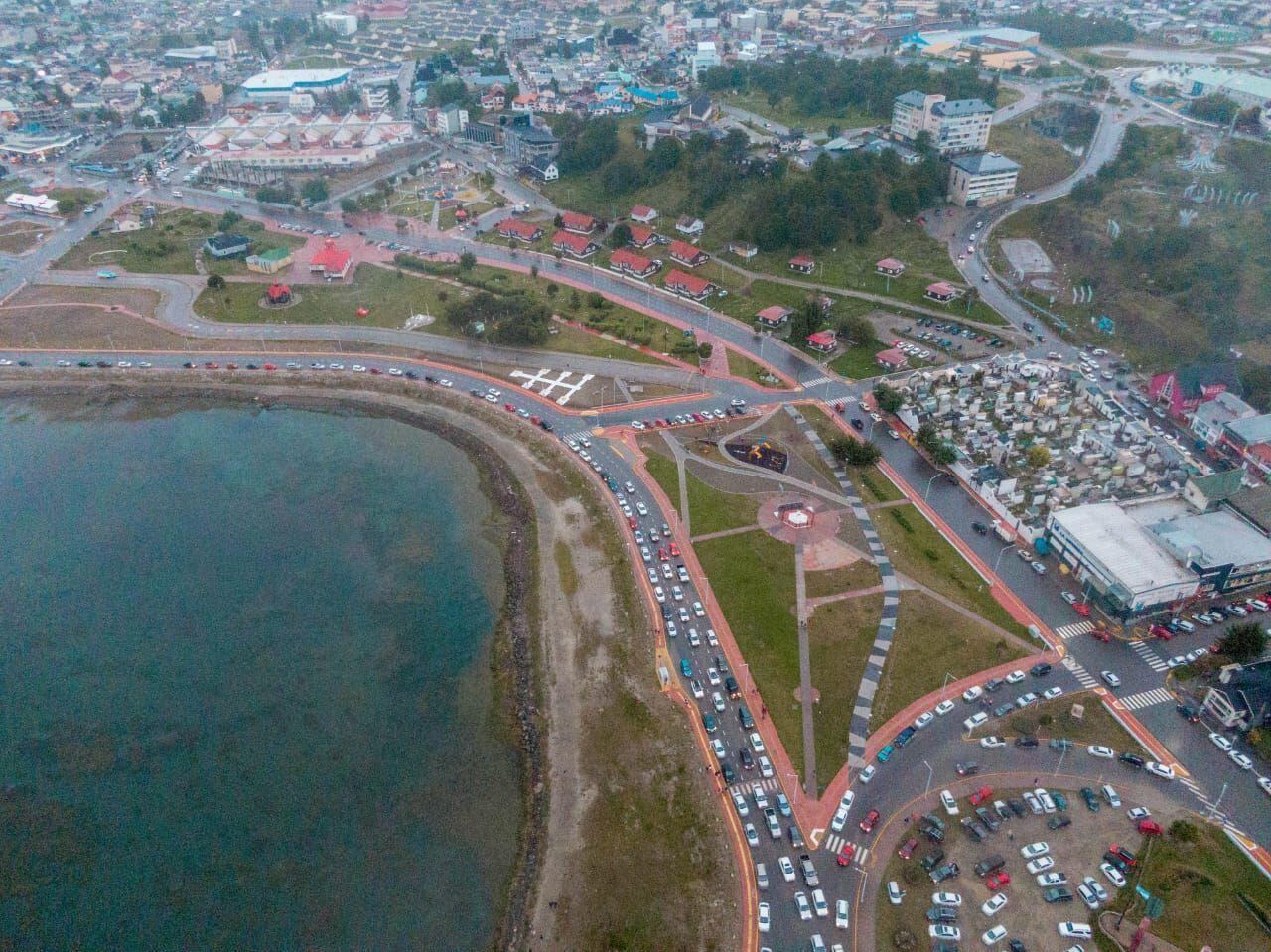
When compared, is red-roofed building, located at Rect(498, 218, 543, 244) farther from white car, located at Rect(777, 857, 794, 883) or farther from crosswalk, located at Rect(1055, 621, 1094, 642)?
white car, located at Rect(777, 857, 794, 883)

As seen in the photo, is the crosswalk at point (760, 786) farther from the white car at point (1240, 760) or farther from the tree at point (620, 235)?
the tree at point (620, 235)

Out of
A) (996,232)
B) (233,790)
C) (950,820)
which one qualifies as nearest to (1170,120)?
(996,232)

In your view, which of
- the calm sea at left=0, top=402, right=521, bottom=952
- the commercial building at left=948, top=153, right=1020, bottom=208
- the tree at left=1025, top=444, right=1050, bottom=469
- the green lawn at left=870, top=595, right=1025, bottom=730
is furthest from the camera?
the commercial building at left=948, top=153, right=1020, bottom=208

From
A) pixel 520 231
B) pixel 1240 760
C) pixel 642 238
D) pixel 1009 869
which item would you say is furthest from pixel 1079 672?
pixel 520 231

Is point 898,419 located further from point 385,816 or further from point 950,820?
point 385,816

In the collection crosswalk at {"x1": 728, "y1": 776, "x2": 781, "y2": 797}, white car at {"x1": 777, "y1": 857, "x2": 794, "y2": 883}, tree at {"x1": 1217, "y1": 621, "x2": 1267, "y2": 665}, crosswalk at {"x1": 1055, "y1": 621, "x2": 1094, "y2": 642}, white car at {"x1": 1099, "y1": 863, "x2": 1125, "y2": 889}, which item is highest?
tree at {"x1": 1217, "y1": 621, "x2": 1267, "y2": 665}

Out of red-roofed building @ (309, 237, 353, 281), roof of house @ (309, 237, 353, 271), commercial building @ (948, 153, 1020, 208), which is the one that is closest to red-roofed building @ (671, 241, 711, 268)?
commercial building @ (948, 153, 1020, 208)

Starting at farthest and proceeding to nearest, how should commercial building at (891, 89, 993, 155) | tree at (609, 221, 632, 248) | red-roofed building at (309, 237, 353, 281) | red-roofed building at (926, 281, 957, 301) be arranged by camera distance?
commercial building at (891, 89, 993, 155)
tree at (609, 221, 632, 248)
red-roofed building at (309, 237, 353, 281)
red-roofed building at (926, 281, 957, 301)
